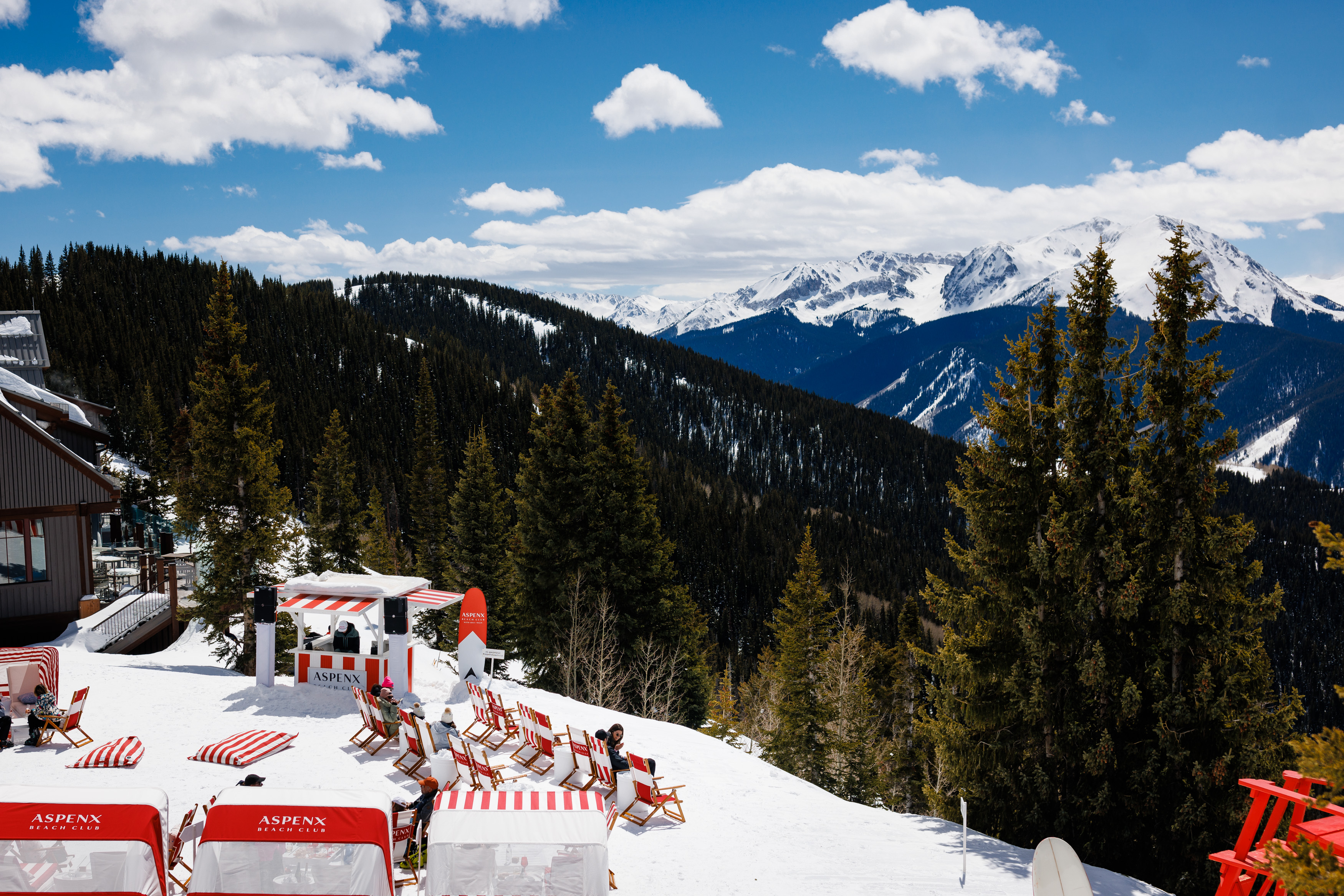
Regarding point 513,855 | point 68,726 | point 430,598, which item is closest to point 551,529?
point 430,598

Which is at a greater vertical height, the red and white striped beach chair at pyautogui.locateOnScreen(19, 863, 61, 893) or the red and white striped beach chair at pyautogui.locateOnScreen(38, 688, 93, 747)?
the red and white striped beach chair at pyautogui.locateOnScreen(19, 863, 61, 893)

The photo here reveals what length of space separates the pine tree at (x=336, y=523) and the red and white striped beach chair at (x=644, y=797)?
110 feet

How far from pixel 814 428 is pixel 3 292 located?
14026 cm

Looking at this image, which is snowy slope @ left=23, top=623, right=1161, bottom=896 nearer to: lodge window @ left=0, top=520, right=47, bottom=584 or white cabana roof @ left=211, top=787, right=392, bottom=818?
white cabana roof @ left=211, top=787, right=392, bottom=818

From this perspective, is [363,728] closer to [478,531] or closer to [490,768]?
[490,768]

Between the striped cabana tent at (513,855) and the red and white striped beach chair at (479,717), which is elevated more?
the striped cabana tent at (513,855)

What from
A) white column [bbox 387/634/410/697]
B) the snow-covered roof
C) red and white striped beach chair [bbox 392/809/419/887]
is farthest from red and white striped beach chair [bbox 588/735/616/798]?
the snow-covered roof

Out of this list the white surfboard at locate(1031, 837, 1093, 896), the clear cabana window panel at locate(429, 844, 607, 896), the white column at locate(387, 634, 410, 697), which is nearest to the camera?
the white surfboard at locate(1031, 837, 1093, 896)

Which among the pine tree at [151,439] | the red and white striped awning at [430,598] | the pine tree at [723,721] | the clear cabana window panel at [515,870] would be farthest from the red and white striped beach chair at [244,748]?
the pine tree at [151,439]

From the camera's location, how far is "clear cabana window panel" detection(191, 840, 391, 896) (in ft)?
27.1

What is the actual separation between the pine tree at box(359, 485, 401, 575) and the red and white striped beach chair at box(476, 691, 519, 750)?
3006 centimetres

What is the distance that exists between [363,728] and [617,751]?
5622mm

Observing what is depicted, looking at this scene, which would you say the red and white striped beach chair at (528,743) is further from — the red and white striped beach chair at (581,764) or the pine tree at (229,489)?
the pine tree at (229,489)

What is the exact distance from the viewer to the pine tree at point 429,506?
57406 mm
